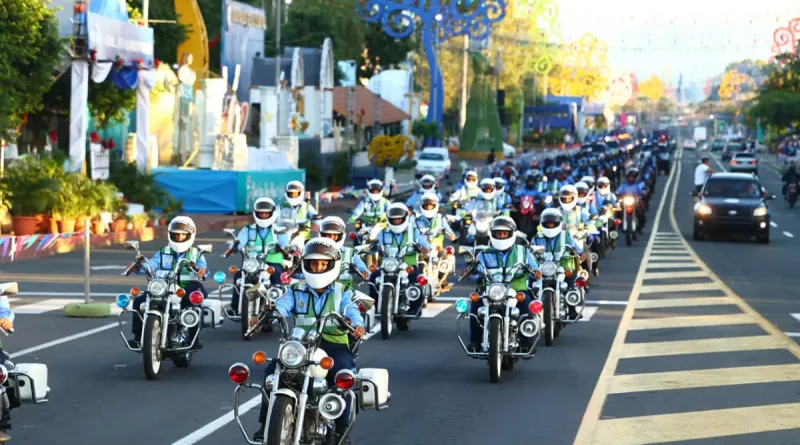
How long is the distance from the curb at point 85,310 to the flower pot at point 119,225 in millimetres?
15025

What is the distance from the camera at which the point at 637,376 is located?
15531 millimetres

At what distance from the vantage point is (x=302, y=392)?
390 inches

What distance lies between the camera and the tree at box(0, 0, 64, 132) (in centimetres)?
3278

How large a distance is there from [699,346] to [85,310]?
8005mm

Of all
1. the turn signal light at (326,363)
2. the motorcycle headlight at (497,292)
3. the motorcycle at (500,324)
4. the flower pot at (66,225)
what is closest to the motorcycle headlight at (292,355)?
the turn signal light at (326,363)

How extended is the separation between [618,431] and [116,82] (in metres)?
29.3

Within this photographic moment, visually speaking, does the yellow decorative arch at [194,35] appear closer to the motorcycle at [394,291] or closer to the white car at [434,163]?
the white car at [434,163]

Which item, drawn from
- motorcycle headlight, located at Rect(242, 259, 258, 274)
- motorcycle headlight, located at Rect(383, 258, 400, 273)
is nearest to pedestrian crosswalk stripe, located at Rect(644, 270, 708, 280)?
motorcycle headlight, located at Rect(383, 258, 400, 273)

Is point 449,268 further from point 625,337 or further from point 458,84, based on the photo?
point 458,84

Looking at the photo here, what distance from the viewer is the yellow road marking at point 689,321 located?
20391 mm

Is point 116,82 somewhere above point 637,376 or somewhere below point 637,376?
above

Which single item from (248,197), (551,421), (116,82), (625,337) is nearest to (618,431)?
(551,421)

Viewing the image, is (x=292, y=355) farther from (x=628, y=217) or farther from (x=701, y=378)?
(x=628, y=217)

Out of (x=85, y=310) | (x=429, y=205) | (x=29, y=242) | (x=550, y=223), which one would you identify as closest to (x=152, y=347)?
(x=550, y=223)
